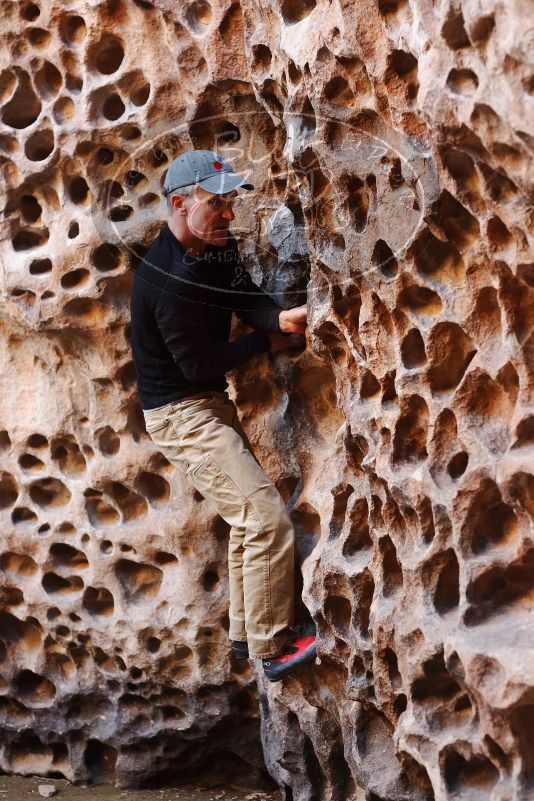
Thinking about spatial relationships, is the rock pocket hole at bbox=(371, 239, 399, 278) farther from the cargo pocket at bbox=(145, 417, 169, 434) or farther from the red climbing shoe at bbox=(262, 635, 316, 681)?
the red climbing shoe at bbox=(262, 635, 316, 681)

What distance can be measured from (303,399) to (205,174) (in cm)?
81

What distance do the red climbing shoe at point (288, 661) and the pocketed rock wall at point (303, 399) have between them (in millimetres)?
106

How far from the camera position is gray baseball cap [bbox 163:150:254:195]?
349 centimetres

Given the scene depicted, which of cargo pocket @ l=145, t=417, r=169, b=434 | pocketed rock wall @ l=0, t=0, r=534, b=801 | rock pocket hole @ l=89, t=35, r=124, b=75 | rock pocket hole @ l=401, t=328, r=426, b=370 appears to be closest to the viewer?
pocketed rock wall @ l=0, t=0, r=534, b=801

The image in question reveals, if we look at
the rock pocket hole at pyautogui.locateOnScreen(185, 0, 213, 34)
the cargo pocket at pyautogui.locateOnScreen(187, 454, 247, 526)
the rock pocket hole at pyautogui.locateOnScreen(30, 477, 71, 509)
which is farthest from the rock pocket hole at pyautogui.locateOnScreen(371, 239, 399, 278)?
the rock pocket hole at pyautogui.locateOnScreen(30, 477, 71, 509)

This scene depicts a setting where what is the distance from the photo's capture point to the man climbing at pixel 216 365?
3549 millimetres

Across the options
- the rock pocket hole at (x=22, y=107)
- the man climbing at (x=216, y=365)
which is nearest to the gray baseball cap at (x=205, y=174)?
the man climbing at (x=216, y=365)

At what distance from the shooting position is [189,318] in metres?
3.55

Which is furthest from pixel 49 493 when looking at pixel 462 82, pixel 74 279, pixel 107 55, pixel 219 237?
pixel 462 82

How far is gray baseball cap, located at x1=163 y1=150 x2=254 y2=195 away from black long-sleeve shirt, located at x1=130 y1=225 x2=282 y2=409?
0.18 m

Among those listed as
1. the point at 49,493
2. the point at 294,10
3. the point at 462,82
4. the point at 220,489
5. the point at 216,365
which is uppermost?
the point at 294,10

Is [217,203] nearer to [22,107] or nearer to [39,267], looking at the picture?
[39,267]

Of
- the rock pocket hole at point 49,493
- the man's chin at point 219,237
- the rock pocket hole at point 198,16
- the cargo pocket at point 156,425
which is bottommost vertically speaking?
the rock pocket hole at point 49,493

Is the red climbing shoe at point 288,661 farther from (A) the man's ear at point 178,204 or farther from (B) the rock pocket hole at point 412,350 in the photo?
(A) the man's ear at point 178,204
